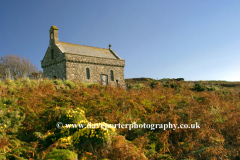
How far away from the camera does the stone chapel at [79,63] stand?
26312 mm

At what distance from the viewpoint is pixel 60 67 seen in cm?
2672

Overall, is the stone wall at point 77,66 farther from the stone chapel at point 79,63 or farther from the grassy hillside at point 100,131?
the grassy hillside at point 100,131

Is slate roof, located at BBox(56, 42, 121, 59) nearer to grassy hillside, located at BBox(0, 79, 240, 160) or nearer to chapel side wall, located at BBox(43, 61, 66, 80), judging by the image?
chapel side wall, located at BBox(43, 61, 66, 80)

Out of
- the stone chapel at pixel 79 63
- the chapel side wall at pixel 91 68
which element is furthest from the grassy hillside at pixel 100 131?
the chapel side wall at pixel 91 68

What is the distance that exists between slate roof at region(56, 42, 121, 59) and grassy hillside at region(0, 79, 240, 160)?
18777 millimetres

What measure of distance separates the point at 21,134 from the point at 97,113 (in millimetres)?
3032

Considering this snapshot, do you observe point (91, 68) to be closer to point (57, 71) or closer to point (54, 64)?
point (57, 71)

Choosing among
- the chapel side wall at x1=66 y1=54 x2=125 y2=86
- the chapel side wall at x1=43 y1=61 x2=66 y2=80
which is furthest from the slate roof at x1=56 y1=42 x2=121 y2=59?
the chapel side wall at x1=43 y1=61 x2=66 y2=80

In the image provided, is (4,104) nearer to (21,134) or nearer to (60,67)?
(21,134)

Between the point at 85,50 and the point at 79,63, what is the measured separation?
3803mm

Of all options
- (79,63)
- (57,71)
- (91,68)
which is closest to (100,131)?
(79,63)

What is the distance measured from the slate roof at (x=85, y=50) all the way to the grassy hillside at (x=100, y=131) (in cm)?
1878

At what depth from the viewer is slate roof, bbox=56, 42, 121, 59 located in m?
28.2

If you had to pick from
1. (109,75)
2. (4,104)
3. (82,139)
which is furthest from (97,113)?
(109,75)
